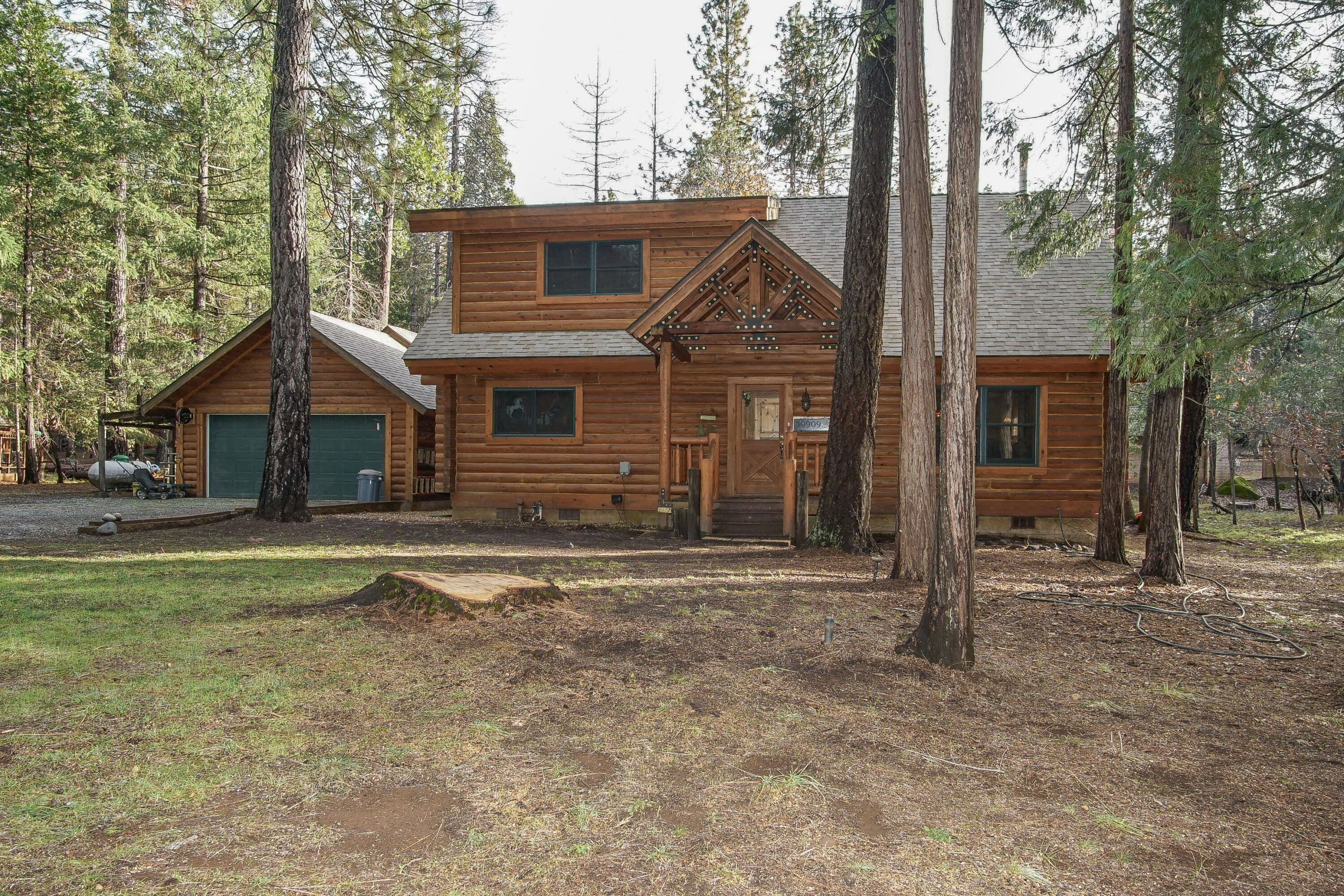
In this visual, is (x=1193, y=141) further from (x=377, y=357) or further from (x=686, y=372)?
(x=377, y=357)

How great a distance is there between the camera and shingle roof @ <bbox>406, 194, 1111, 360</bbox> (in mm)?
13773

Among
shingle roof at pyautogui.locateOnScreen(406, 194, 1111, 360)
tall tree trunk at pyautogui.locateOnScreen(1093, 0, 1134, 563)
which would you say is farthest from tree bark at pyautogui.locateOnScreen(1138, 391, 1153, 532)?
tall tree trunk at pyautogui.locateOnScreen(1093, 0, 1134, 563)

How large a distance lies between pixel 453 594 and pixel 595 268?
10919mm

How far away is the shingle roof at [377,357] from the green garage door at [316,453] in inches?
46.5

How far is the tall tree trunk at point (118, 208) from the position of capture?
2305cm

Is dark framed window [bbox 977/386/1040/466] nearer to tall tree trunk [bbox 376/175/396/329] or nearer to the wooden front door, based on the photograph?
the wooden front door

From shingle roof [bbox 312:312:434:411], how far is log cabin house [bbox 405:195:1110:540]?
263cm

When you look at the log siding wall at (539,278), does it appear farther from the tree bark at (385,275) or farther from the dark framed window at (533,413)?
the tree bark at (385,275)

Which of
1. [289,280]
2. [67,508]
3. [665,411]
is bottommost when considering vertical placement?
[67,508]

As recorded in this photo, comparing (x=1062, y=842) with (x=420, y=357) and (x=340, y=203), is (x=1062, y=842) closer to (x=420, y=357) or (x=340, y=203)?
(x=420, y=357)

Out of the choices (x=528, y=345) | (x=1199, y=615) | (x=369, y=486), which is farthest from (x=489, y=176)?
(x=1199, y=615)

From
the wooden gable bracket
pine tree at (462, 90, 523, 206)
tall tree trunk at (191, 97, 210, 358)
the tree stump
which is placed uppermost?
pine tree at (462, 90, 523, 206)

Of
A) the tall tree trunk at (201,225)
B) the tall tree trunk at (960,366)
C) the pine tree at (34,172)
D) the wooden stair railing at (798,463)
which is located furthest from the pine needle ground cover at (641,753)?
the tall tree trunk at (201,225)

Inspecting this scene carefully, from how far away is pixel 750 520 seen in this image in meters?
13.0
